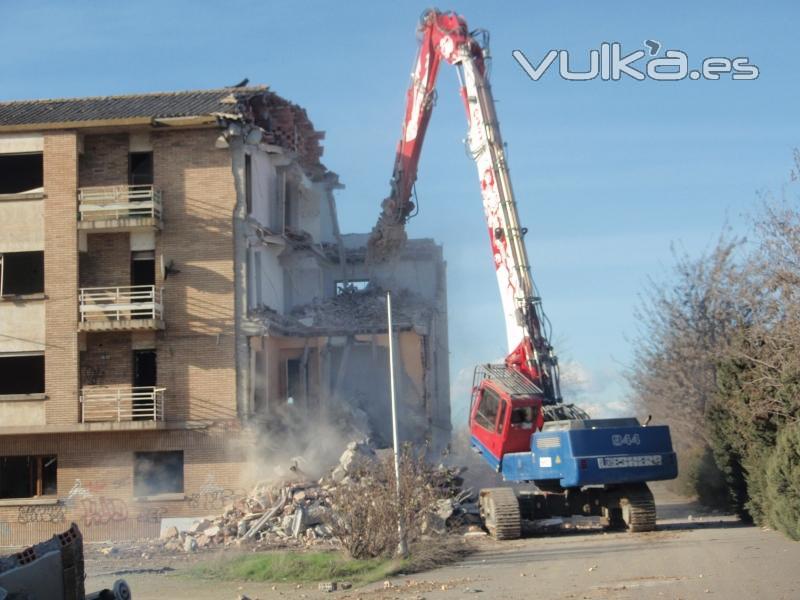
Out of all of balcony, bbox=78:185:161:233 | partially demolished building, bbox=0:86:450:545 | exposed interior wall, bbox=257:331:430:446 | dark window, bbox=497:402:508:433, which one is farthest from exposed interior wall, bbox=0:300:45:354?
dark window, bbox=497:402:508:433

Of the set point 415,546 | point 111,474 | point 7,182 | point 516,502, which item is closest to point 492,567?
point 415,546

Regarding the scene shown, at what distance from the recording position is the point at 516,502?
22906mm

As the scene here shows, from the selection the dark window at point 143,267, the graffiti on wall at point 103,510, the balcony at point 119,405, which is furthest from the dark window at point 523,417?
the dark window at point 143,267

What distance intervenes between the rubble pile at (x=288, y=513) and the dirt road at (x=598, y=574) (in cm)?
383

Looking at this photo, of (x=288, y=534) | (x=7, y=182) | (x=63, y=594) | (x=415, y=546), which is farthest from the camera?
(x=7, y=182)

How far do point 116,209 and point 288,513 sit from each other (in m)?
10.5

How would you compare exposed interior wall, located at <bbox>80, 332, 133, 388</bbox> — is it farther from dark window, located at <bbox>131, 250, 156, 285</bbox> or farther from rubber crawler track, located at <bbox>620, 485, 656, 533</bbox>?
rubber crawler track, located at <bbox>620, 485, 656, 533</bbox>

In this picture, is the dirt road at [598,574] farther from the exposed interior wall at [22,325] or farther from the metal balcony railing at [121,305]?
the exposed interior wall at [22,325]

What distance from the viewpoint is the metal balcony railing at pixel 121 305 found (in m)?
30.6

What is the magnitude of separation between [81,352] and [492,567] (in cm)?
1710

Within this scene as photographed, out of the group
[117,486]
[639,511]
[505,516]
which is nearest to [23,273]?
[117,486]

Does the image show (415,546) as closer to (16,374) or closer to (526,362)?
(526,362)

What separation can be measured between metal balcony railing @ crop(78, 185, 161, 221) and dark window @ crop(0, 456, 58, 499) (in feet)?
23.9

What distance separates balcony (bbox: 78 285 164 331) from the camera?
30.4 m
